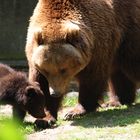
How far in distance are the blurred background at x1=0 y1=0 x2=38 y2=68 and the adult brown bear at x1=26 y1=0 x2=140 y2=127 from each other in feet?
15.6

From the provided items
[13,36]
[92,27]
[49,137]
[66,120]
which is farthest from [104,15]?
[13,36]

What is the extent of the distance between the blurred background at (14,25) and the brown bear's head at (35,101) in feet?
17.3

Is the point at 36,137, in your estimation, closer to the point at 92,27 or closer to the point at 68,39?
the point at 68,39

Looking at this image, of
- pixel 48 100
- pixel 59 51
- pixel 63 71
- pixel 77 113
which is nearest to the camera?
pixel 59 51

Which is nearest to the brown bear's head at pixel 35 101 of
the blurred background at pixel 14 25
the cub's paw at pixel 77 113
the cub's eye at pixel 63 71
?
the cub's eye at pixel 63 71

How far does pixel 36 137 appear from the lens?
13.8 feet

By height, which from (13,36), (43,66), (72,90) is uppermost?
(43,66)

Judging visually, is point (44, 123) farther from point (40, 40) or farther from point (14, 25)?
point (14, 25)

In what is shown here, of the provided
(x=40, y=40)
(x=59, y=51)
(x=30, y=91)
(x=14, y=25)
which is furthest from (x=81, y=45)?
(x=14, y=25)

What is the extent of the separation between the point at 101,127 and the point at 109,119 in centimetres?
52

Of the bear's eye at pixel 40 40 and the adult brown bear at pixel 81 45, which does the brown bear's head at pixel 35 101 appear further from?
the bear's eye at pixel 40 40

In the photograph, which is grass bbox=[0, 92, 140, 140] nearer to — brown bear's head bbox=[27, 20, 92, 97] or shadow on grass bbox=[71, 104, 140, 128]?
shadow on grass bbox=[71, 104, 140, 128]

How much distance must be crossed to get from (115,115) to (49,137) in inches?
51.8

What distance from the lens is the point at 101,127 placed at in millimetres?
4371
